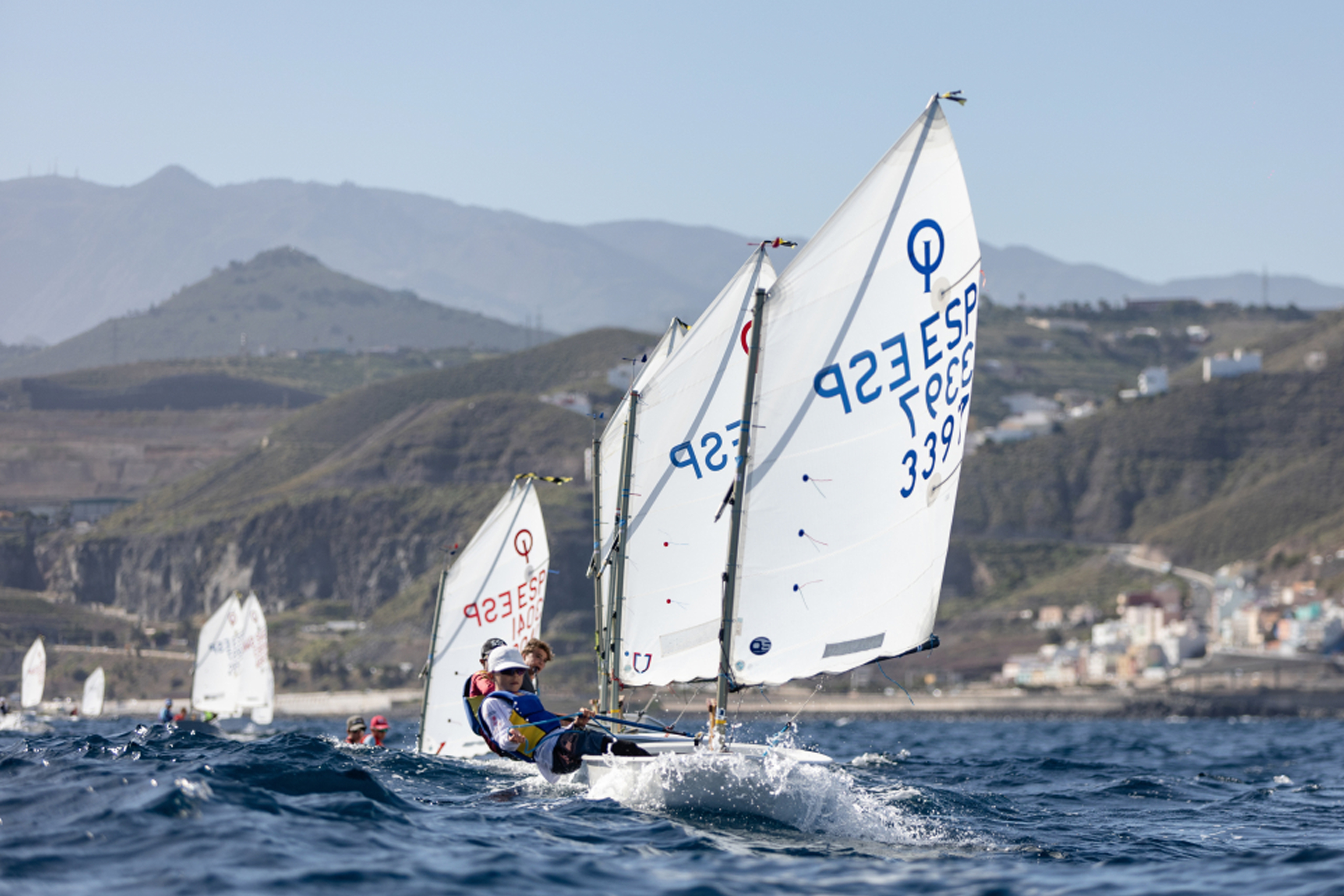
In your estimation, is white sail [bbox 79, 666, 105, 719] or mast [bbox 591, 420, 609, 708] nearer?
mast [bbox 591, 420, 609, 708]

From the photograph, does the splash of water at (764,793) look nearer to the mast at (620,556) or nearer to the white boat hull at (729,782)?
the white boat hull at (729,782)

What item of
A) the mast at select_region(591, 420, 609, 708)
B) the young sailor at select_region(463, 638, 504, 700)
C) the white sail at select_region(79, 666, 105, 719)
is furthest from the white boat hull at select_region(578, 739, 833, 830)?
the white sail at select_region(79, 666, 105, 719)

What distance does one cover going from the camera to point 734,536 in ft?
61.4

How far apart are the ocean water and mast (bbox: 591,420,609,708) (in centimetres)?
216

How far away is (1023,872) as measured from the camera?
15.4 m

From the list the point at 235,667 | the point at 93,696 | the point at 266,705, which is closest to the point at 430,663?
the point at 235,667

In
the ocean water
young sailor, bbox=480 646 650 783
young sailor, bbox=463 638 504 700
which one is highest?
young sailor, bbox=463 638 504 700

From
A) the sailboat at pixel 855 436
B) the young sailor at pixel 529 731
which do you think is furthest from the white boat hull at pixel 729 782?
the young sailor at pixel 529 731

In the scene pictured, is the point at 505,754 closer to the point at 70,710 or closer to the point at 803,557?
the point at 803,557

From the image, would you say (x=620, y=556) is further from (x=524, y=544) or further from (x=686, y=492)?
(x=524, y=544)

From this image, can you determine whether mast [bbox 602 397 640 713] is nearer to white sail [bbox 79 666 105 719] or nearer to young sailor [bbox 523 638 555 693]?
young sailor [bbox 523 638 555 693]

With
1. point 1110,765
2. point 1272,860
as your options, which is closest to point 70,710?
point 1110,765

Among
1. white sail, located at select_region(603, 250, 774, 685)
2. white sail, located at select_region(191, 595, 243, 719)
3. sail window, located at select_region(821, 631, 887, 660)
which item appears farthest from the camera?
white sail, located at select_region(191, 595, 243, 719)

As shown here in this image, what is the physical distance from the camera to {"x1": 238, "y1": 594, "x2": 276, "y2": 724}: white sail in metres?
69.6
